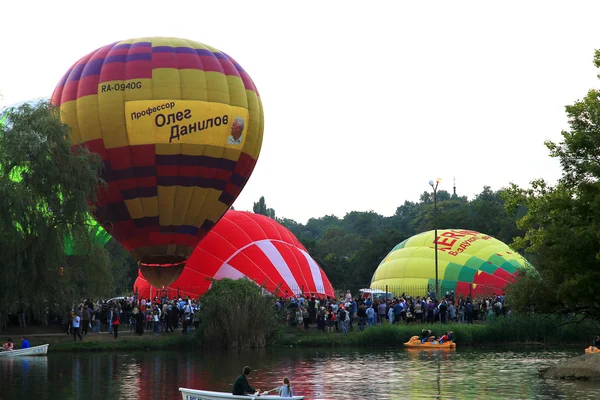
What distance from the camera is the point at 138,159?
40.8 metres

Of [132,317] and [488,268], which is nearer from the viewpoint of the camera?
[132,317]

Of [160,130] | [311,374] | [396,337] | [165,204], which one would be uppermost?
[160,130]

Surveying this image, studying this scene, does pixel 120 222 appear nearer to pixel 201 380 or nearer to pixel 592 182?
pixel 201 380

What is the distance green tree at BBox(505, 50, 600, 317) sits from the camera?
27688 millimetres

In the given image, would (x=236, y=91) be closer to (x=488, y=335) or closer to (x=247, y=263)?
(x=247, y=263)

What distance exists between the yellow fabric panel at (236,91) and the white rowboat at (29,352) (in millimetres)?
13911

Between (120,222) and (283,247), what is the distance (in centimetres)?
1136

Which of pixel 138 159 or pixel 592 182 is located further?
pixel 138 159

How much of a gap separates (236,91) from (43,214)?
11728mm

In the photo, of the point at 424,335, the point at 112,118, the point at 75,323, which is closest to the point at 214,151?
the point at 112,118

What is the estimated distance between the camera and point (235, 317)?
122 feet

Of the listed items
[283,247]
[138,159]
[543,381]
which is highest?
[138,159]

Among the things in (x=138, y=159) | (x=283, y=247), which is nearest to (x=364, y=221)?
(x=283, y=247)

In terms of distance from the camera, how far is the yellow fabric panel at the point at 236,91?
139 ft
